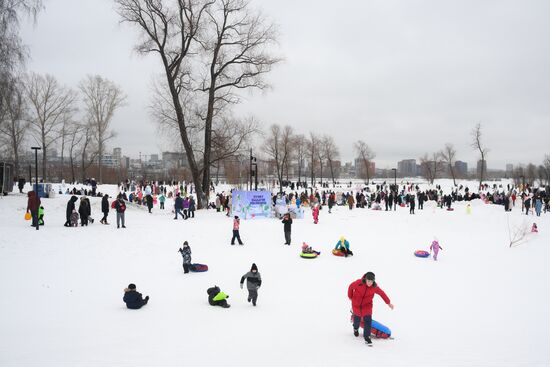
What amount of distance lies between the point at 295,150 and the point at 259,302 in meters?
53.6

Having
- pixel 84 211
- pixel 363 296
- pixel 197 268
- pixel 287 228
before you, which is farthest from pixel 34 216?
pixel 363 296

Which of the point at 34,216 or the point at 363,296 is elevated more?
the point at 34,216

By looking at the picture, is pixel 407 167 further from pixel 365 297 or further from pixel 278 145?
pixel 365 297

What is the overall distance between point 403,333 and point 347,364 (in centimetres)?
190

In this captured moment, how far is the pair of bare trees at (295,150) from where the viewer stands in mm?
55219

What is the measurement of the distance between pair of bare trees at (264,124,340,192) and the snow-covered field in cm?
3734

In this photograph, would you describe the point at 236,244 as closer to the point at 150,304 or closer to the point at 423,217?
the point at 150,304

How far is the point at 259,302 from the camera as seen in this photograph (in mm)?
7922

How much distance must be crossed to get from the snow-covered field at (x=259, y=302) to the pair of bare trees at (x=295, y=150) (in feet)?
122

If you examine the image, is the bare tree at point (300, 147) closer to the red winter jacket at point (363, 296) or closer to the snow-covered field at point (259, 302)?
the snow-covered field at point (259, 302)

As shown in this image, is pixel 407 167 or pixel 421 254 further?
pixel 407 167

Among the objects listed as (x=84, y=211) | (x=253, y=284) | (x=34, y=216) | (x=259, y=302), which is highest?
(x=84, y=211)

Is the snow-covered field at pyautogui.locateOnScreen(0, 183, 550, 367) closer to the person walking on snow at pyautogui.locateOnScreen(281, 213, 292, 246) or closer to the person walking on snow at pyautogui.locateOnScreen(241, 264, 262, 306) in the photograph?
the person walking on snow at pyautogui.locateOnScreen(241, 264, 262, 306)

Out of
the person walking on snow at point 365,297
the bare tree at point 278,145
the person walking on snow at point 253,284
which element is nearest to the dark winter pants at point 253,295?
the person walking on snow at point 253,284
